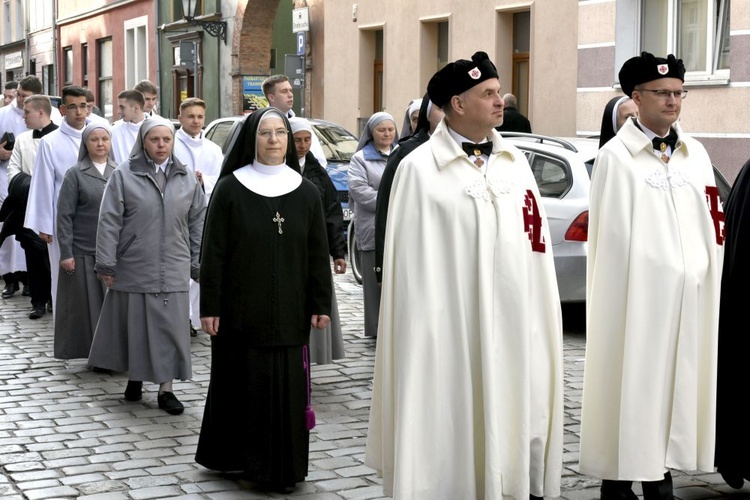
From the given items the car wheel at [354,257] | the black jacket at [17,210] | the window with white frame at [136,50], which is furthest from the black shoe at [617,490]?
the window with white frame at [136,50]

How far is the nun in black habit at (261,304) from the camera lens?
21.3 feet

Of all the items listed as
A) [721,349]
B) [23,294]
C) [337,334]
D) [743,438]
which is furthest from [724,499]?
[23,294]

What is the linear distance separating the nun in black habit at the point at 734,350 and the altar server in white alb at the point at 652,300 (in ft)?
0.54

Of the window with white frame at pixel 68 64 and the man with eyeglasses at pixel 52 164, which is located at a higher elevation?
the window with white frame at pixel 68 64

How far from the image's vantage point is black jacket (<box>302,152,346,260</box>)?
885cm

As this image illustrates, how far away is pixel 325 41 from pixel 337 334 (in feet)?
59.9

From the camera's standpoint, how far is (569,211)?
10.6 meters

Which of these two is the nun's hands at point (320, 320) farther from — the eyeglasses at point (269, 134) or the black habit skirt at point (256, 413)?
the eyeglasses at point (269, 134)

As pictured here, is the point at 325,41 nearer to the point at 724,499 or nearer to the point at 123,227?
the point at 123,227

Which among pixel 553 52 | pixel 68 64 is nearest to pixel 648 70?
pixel 553 52

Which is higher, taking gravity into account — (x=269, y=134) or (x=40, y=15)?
(x=40, y=15)

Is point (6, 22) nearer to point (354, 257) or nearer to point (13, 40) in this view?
point (13, 40)

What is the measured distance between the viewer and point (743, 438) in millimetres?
6078

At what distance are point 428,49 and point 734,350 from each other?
1743 cm
